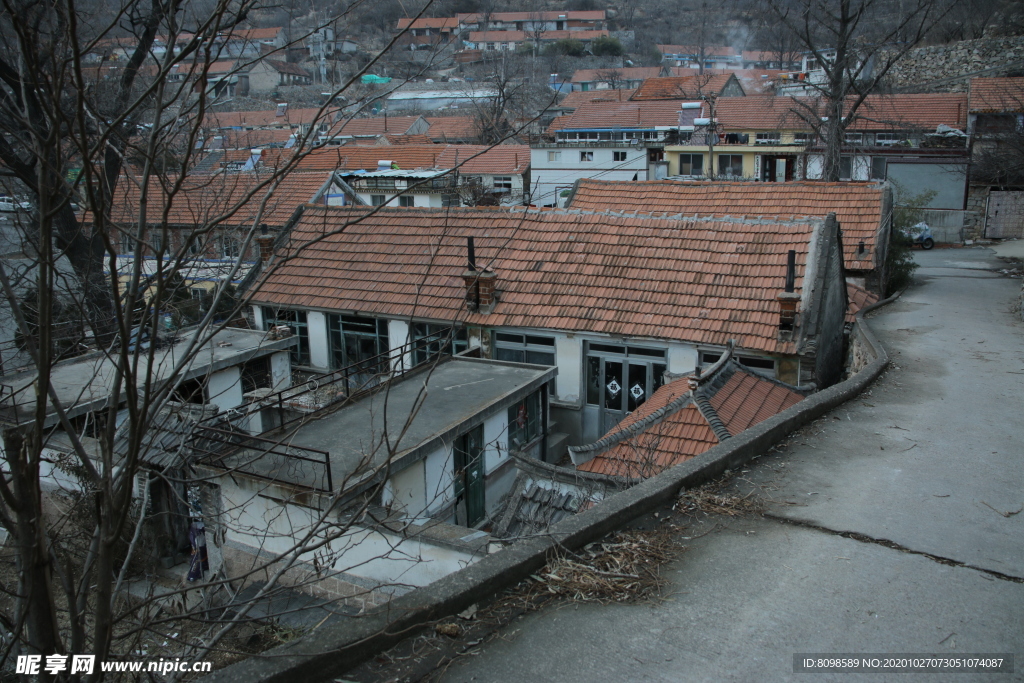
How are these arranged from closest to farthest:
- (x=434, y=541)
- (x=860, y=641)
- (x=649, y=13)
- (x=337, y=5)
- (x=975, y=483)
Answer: (x=860, y=641), (x=337, y=5), (x=975, y=483), (x=434, y=541), (x=649, y=13)

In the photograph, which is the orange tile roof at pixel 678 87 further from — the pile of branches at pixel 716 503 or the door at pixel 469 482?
the pile of branches at pixel 716 503

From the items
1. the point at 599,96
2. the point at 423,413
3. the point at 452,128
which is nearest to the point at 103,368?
the point at 423,413

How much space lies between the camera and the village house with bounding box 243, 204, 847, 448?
1278cm

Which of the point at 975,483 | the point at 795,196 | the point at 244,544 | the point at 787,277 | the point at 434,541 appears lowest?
the point at 244,544

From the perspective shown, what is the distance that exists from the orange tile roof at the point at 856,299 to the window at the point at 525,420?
23.7 ft

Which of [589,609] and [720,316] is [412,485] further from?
[720,316]

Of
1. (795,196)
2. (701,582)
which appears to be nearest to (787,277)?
(795,196)

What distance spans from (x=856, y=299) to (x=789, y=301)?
560cm

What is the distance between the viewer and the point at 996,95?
115 feet

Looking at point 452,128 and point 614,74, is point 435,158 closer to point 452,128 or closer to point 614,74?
point 452,128

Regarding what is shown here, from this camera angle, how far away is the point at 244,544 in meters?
9.42

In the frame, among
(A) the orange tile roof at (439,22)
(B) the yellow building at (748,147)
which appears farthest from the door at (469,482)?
(B) the yellow building at (748,147)

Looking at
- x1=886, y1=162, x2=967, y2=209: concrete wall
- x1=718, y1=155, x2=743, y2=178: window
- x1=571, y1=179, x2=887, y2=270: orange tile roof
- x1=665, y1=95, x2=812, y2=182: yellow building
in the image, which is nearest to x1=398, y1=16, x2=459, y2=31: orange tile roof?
x1=571, y1=179, x2=887, y2=270: orange tile roof

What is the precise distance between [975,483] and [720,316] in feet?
22.8
